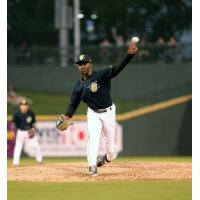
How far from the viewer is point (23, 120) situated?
64.9 feet

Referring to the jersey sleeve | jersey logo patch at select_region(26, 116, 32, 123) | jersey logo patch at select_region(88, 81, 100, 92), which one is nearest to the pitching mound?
the jersey sleeve

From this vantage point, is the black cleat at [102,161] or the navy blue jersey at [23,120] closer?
the black cleat at [102,161]

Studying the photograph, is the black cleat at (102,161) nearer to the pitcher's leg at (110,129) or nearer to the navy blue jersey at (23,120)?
the pitcher's leg at (110,129)

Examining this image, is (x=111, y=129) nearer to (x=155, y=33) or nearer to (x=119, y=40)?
(x=119, y=40)

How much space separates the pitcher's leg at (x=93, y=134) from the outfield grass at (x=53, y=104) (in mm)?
14042

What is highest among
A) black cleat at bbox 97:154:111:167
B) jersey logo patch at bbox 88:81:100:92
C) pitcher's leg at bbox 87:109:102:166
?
jersey logo patch at bbox 88:81:100:92

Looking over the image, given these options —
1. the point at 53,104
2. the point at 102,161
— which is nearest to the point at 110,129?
the point at 102,161

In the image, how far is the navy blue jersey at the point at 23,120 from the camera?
19.8 meters

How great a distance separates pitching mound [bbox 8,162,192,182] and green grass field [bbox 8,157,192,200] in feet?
1.82

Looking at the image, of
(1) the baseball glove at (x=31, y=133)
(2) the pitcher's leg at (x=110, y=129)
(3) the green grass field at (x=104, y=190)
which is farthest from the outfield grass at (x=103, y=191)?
(1) the baseball glove at (x=31, y=133)

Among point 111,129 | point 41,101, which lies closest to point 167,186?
point 111,129

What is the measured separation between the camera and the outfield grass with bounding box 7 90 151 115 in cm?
2728

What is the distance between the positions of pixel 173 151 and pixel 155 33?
15.4m

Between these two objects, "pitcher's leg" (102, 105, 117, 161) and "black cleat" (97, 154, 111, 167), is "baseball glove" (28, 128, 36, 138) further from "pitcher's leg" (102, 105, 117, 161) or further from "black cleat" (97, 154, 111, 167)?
"pitcher's leg" (102, 105, 117, 161)
